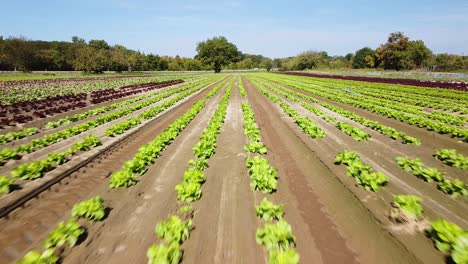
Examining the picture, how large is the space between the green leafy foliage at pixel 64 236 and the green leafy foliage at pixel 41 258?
0.29 metres

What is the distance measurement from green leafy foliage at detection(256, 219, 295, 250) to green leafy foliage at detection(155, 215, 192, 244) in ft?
4.43

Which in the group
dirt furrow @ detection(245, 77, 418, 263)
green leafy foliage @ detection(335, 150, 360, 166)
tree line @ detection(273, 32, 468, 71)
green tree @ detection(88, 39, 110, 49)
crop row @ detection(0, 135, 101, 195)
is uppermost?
green tree @ detection(88, 39, 110, 49)

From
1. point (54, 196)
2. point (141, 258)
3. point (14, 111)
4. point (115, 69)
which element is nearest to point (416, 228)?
point (141, 258)

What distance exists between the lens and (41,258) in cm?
391

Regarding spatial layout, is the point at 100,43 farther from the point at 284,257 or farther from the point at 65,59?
the point at 284,257

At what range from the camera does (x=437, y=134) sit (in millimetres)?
11375

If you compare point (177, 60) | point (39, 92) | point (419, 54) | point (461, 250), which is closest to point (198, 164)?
point (461, 250)

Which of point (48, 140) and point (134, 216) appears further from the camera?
point (48, 140)

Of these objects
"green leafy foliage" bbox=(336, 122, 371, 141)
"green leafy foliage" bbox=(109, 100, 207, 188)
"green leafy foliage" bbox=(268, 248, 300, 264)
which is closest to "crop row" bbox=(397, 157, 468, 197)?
"green leafy foliage" bbox=(336, 122, 371, 141)

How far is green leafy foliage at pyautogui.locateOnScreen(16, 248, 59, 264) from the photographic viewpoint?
12.6 ft

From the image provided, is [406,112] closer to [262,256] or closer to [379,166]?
[379,166]

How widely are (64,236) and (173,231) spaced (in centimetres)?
189

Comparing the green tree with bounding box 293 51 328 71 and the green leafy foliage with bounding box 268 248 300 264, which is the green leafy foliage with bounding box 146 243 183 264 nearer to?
the green leafy foliage with bounding box 268 248 300 264

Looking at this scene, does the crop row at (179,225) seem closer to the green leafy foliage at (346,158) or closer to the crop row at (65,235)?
the crop row at (65,235)
